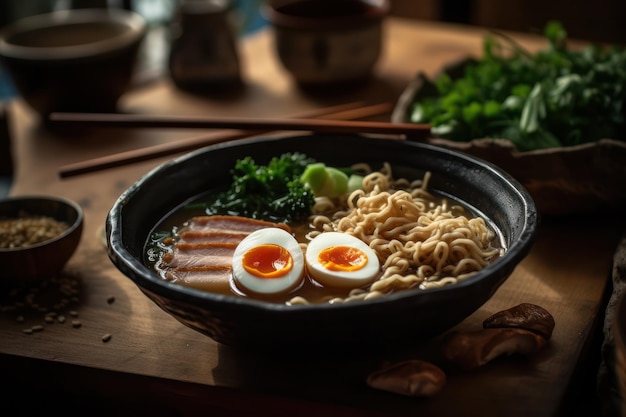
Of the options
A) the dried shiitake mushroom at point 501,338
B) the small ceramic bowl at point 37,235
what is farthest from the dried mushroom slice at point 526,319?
the small ceramic bowl at point 37,235

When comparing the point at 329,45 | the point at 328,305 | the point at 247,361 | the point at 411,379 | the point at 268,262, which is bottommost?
the point at 247,361

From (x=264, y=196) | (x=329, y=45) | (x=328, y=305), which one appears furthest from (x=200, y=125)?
(x=329, y=45)

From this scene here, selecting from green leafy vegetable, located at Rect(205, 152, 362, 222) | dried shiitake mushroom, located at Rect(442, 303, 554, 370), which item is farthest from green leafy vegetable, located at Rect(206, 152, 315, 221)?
dried shiitake mushroom, located at Rect(442, 303, 554, 370)

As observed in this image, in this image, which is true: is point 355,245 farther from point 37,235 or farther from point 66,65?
point 66,65

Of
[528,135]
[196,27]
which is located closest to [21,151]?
[196,27]

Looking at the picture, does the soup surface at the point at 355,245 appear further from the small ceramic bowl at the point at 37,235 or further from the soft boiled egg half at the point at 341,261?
the small ceramic bowl at the point at 37,235

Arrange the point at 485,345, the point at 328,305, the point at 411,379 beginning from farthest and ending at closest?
the point at 485,345
the point at 411,379
the point at 328,305

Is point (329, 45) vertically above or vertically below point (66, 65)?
above
